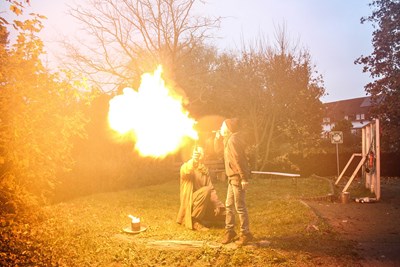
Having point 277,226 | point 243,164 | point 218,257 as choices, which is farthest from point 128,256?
point 277,226

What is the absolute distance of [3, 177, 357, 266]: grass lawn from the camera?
20.3 ft

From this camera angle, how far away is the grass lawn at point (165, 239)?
6.20 meters

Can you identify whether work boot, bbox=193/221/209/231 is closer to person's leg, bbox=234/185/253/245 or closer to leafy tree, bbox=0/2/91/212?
person's leg, bbox=234/185/253/245

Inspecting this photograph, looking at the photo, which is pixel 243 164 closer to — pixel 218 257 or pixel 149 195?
pixel 218 257

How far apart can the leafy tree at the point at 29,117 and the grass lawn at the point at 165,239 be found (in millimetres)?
1144

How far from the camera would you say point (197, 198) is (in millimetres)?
8562

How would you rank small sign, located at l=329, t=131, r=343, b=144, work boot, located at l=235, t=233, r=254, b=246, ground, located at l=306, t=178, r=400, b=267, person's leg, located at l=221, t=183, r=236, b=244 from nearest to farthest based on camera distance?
1. ground, located at l=306, t=178, r=400, b=267
2. work boot, located at l=235, t=233, r=254, b=246
3. person's leg, located at l=221, t=183, r=236, b=244
4. small sign, located at l=329, t=131, r=343, b=144

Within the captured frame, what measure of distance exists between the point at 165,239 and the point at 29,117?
4662 mm

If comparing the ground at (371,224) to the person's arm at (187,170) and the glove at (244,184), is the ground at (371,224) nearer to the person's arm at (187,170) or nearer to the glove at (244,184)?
the glove at (244,184)

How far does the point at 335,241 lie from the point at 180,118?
485 cm

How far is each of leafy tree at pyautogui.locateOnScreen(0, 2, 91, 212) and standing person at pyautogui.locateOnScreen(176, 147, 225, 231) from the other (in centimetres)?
380

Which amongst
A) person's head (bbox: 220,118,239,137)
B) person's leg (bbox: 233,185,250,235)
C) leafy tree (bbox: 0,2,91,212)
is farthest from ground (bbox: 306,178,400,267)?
leafy tree (bbox: 0,2,91,212)

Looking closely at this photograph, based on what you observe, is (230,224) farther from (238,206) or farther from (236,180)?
(236,180)

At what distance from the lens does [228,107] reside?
78.2ft
